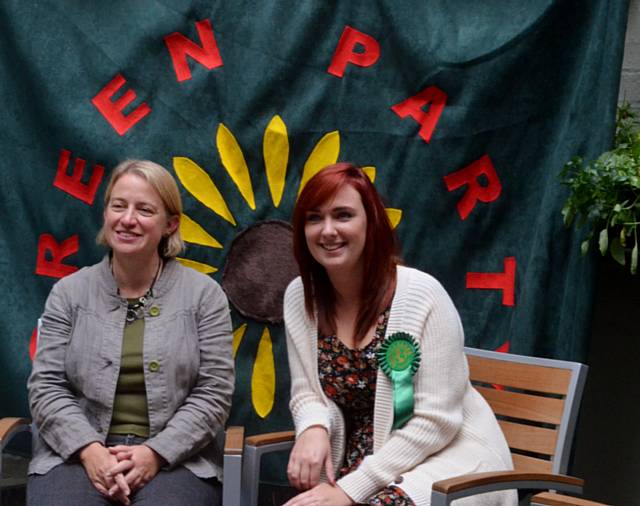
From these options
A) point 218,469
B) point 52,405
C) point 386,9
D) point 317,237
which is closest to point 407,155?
point 386,9

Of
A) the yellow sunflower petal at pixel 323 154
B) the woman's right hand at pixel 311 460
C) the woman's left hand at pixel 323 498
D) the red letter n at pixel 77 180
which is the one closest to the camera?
the woman's left hand at pixel 323 498

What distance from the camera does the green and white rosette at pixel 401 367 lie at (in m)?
2.21

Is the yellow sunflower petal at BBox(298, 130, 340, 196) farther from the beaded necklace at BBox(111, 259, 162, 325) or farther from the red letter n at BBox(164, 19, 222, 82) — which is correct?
the beaded necklace at BBox(111, 259, 162, 325)

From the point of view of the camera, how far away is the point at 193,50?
315 centimetres

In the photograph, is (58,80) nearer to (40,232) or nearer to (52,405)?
(40,232)

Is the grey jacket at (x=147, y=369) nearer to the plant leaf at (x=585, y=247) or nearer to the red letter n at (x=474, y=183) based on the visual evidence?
the red letter n at (x=474, y=183)

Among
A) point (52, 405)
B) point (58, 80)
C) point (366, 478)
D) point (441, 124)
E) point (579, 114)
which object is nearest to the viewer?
point (366, 478)

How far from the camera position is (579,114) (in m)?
2.79

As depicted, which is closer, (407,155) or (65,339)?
(65,339)

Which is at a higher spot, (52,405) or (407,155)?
(407,155)

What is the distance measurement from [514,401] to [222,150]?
134 cm

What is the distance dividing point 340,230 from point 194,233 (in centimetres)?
106

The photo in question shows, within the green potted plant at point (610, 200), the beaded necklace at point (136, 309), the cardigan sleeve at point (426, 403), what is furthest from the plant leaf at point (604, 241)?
the beaded necklace at point (136, 309)

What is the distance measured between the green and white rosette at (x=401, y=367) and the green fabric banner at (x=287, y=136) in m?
0.77
